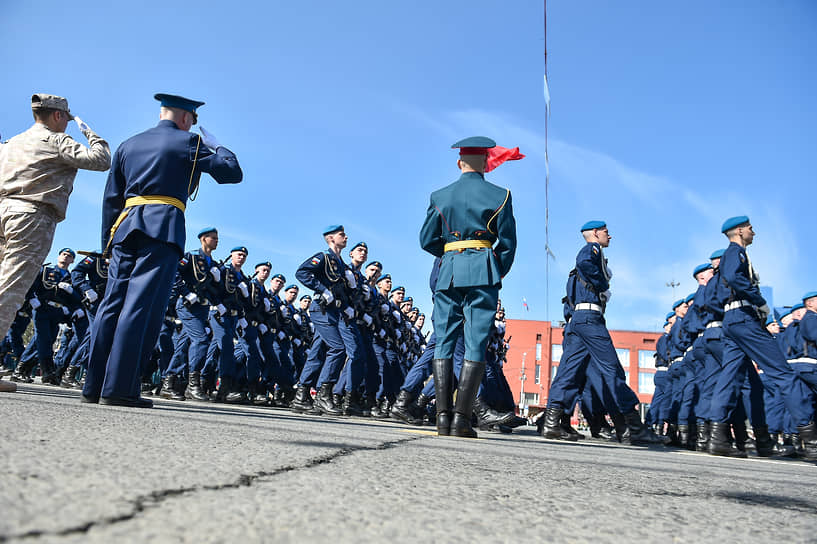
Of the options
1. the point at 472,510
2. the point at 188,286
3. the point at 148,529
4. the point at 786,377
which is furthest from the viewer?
the point at 188,286

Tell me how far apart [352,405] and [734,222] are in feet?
17.5

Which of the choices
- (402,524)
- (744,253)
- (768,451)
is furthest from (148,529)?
(768,451)

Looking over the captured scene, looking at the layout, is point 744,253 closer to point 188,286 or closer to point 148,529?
point 148,529

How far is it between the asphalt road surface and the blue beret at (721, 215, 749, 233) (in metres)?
4.79

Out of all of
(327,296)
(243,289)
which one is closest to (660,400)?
(327,296)

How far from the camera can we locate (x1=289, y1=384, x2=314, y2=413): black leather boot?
8.11m

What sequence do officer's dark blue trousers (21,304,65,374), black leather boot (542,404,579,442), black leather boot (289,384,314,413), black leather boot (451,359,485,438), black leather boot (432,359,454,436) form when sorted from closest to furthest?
black leather boot (451,359,485,438) → black leather boot (432,359,454,436) → black leather boot (542,404,579,442) → black leather boot (289,384,314,413) → officer's dark blue trousers (21,304,65,374)

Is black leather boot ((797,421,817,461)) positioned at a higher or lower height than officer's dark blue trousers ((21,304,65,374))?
lower

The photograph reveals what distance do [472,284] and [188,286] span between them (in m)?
6.16

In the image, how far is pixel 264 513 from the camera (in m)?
0.95

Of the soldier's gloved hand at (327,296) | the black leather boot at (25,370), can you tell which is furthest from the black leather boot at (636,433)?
the black leather boot at (25,370)

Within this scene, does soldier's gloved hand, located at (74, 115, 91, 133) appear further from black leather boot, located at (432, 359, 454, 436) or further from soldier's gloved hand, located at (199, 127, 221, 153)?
black leather boot, located at (432, 359, 454, 436)

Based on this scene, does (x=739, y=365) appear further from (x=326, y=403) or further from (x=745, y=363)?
(x=326, y=403)

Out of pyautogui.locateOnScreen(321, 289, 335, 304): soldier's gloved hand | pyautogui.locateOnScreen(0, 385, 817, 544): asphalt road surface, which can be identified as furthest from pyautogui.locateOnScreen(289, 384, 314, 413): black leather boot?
pyautogui.locateOnScreen(0, 385, 817, 544): asphalt road surface
